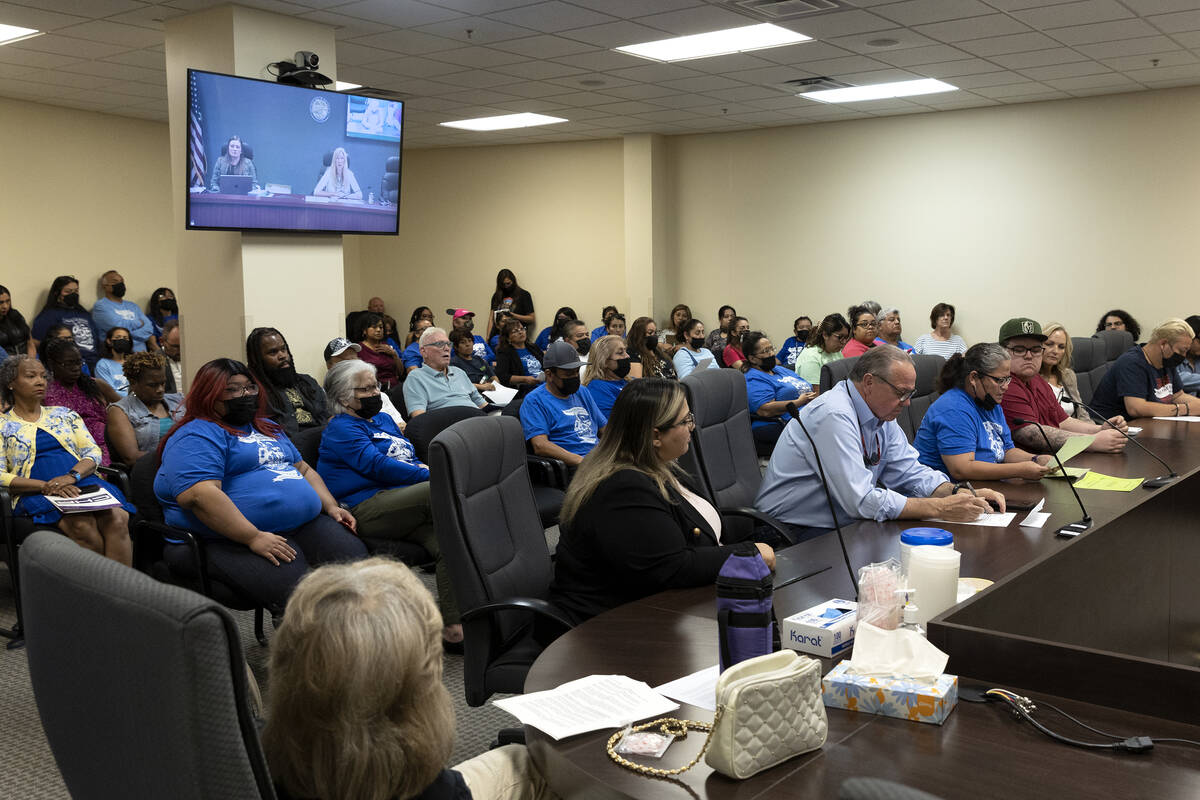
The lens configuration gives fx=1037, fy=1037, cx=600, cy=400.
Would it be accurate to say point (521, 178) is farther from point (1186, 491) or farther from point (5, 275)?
point (1186, 491)

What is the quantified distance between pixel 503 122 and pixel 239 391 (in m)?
7.26

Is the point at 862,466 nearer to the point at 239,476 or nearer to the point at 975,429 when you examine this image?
the point at 975,429

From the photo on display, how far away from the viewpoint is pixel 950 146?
9930 millimetres

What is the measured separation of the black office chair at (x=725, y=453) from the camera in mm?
3559

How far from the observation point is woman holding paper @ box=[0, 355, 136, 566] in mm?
3965

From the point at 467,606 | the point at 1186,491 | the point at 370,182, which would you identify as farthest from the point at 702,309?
the point at 467,606

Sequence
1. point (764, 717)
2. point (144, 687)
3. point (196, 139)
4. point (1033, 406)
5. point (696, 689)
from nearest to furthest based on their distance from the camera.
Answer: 1. point (144, 687)
2. point (764, 717)
3. point (696, 689)
4. point (1033, 406)
5. point (196, 139)

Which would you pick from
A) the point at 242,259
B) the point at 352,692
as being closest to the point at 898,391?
the point at 352,692

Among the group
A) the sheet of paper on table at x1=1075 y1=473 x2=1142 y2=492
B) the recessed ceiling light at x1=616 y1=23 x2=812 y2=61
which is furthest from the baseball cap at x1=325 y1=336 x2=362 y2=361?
the sheet of paper on table at x1=1075 y1=473 x2=1142 y2=492

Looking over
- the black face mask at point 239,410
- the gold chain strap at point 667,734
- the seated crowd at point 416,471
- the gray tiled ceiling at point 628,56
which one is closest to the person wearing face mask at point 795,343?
the gray tiled ceiling at point 628,56

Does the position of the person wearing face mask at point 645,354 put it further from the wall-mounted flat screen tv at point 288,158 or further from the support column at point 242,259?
the support column at point 242,259

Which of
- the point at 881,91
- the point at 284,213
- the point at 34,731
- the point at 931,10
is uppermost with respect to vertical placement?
the point at 881,91

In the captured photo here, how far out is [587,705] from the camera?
168cm

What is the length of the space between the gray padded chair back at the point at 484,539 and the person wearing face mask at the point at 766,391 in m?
3.68
